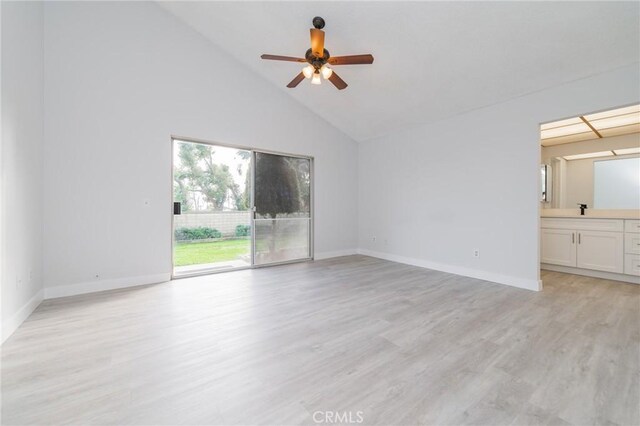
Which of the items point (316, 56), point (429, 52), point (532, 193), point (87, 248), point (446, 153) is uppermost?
point (429, 52)

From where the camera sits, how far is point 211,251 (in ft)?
16.8

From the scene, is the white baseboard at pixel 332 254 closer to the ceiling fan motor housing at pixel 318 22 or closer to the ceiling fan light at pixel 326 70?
the ceiling fan light at pixel 326 70

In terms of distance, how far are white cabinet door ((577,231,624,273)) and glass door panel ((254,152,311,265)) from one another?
4583mm

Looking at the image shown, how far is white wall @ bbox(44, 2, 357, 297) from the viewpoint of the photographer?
118 inches

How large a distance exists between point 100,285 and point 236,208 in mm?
2093

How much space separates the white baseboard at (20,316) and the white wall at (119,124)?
9.9 inches

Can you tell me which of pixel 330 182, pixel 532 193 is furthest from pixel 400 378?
pixel 330 182

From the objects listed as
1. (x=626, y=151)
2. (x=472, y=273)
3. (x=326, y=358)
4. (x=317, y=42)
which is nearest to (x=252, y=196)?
(x=317, y=42)

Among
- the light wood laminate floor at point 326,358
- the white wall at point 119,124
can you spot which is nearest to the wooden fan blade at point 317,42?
the white wall at point 119,124

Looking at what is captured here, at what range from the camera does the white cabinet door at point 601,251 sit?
359 centimetres

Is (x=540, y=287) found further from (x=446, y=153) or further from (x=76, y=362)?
(x=76, y=362)

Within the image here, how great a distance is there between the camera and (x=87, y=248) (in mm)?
3164

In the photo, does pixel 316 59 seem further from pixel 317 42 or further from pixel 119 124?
pixel 119 124

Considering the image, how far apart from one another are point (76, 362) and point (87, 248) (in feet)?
6.48
